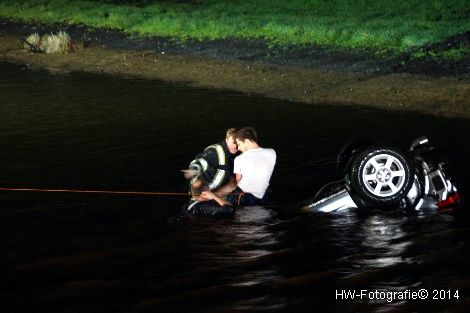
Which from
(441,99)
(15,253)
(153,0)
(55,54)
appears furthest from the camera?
(153,0)

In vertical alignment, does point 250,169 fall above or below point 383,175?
above

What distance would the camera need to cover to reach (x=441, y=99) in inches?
796

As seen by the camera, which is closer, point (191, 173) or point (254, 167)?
point (191, 173)

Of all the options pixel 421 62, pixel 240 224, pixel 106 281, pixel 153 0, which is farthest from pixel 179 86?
pixel 153 0

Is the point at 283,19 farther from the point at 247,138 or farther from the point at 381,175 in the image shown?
the point at 381,175

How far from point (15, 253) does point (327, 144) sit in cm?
782

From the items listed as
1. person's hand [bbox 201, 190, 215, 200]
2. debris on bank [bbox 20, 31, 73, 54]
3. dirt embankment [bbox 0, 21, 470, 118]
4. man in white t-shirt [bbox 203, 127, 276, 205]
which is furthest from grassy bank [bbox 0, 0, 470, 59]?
person's hand [bbox 201, 190, 215, 200]

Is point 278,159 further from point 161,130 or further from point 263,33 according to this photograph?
point 263,33

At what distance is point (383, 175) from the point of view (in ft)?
34.3

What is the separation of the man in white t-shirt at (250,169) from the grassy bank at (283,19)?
→ 47.8ft

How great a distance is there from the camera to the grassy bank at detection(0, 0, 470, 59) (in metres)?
28.2

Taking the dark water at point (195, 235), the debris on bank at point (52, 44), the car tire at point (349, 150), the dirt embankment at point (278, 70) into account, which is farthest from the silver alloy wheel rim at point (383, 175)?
the debris on bank at point (52, 44)

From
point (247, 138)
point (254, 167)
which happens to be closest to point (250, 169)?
point (254, 167)

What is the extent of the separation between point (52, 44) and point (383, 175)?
76.2 feet
